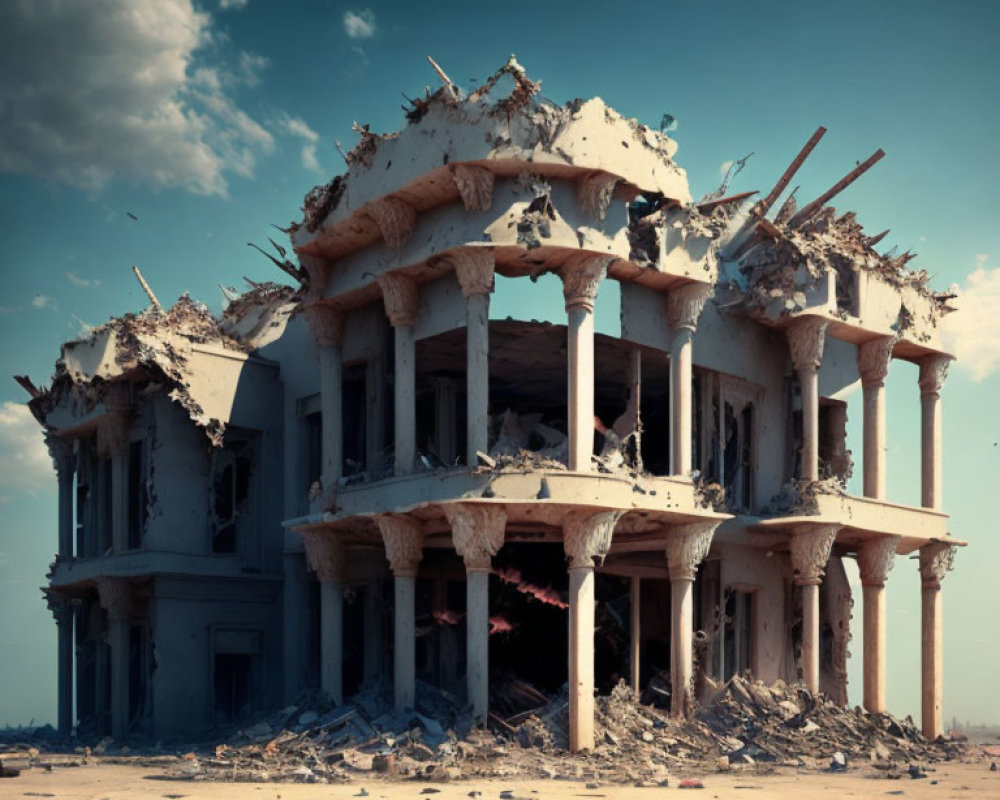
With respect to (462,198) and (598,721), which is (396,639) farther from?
(462,198)

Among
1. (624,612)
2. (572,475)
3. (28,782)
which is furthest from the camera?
(624,612)

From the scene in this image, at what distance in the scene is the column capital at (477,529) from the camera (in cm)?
1944

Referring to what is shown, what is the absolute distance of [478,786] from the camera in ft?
54.9

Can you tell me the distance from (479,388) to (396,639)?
4.68 m

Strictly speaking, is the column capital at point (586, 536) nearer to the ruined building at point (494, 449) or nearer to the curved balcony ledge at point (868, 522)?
the ruined building at point (494, 449)

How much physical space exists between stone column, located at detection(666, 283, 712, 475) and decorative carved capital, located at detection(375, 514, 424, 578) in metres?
4.63

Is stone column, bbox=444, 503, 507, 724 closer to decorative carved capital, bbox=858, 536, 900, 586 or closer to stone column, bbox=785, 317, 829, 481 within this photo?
stone column, bbox=785, 317, 829, 481

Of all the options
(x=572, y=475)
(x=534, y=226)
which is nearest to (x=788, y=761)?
(x=572, y=475)

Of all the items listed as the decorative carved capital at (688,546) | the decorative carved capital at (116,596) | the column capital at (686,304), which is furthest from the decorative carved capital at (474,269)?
the decorative carved capital at (116,596)

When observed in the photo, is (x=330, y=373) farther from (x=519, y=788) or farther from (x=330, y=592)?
(x=519, y=788)

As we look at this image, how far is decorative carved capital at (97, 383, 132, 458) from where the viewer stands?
26.5m

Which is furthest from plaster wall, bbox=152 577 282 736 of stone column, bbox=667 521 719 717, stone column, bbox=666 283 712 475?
stone column, bbox=666 283 712 475

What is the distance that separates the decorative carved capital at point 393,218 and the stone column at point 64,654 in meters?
14.1

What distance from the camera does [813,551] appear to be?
23.8 m
